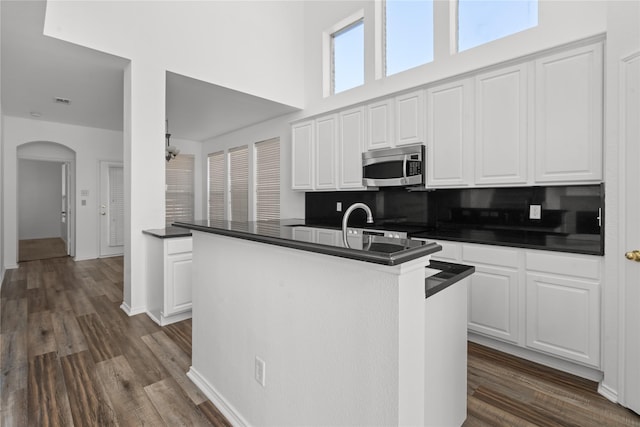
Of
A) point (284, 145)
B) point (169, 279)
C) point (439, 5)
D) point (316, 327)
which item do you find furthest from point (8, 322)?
point (439, 5)

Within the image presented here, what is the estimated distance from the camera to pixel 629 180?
174 cm

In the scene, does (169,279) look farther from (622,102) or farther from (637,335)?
(622,102)

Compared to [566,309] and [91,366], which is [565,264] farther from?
[91,366]

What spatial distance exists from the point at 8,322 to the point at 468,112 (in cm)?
466

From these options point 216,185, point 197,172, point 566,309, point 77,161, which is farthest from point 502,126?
point 77,161

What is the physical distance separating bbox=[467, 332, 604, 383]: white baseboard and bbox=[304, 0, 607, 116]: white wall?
2.30 metres

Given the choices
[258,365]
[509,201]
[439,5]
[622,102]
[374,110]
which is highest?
[439,5]

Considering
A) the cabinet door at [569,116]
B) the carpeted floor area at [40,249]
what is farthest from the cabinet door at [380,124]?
the carpeted floor area at [40,249]

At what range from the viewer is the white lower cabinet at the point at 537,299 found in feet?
6.77

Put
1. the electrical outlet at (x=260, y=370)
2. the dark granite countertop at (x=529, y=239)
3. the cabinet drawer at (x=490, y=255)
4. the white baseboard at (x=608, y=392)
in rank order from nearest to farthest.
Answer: the electrical outlet at (x=260, y=370) → the white baseboard at (x=608, y=392) → the dark granite countertop at (x=529, y=239) → the cabinet drawer at (x=490, y=255)

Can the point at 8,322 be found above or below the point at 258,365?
below

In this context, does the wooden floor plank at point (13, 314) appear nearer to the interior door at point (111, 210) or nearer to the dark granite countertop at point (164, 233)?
the dark granite countertop at point (164, 233)

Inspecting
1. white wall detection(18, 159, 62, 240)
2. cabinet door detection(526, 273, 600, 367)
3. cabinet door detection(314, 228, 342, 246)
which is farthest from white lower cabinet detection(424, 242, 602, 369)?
white wall detection(18, 159, 62, 240)

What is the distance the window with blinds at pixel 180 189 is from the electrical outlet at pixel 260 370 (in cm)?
649
